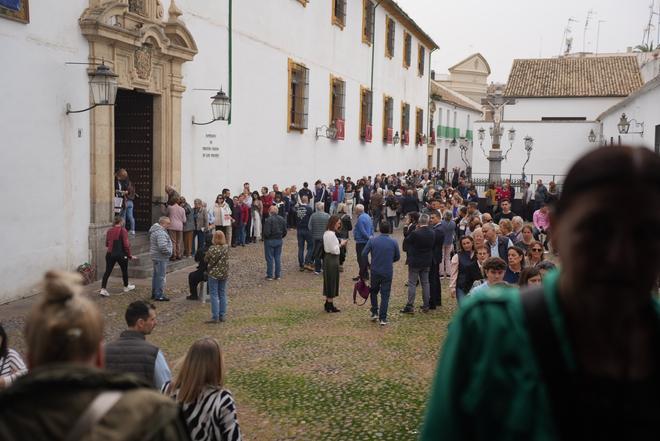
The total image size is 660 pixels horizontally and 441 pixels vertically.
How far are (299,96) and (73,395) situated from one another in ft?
75.9

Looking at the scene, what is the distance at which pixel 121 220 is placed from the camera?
11930 mm

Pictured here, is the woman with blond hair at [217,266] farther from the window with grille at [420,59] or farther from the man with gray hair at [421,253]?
the window with grille at [420,59]

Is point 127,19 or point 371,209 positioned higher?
point 127,19

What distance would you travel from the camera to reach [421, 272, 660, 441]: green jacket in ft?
4.39

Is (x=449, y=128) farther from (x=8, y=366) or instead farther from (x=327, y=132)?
(x=8, y=366)

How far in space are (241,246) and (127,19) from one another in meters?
6.99

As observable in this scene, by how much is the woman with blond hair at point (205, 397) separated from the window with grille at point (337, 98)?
77.7 ft

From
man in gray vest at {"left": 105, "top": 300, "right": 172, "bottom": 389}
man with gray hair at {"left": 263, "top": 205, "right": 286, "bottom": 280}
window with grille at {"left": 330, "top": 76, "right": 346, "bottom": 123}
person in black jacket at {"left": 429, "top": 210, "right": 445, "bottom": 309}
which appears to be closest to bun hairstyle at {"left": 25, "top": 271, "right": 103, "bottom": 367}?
man in gray vest at {"left": 105, "top": 300, "right": 172, "bottom": 389}

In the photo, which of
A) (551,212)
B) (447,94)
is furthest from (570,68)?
(551,212)

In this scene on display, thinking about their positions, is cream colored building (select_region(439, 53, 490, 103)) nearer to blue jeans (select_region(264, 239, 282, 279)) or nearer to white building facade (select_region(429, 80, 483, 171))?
white building facade (select_region(429, 80, 483, 171))

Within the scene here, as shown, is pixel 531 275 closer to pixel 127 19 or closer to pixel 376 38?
pixel 127 19

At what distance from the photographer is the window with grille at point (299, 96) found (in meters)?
23.7

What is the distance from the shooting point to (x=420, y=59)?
139ft

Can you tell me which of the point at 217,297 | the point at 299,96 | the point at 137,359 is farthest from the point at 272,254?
the point at 299,96
